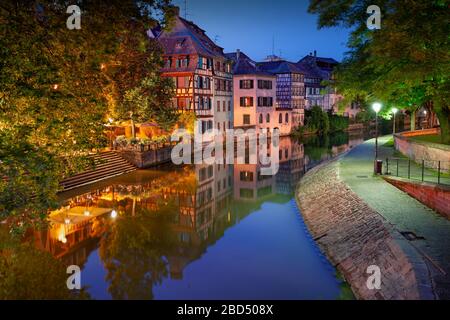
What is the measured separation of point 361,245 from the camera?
14.9 m

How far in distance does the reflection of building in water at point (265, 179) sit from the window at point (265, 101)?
18238 millimetres

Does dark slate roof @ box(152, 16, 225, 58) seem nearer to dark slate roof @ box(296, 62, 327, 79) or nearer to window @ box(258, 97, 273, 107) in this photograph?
window @ box(258, 97, 273, 107)

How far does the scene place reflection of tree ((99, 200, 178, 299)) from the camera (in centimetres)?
1420

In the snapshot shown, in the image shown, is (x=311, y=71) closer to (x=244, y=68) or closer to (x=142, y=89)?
(x=244, y=68)

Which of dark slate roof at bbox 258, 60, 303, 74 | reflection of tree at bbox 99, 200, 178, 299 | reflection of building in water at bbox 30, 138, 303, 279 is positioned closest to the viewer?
reflection of tree at bbox 99, 200, 178, 299

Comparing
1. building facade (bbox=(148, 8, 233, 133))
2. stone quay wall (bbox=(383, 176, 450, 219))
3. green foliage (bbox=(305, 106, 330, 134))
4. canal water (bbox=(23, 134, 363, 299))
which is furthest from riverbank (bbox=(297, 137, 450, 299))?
green foliage (bbox=(305, 106, 330, 134))

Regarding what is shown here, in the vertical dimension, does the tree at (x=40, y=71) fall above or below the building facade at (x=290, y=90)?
below

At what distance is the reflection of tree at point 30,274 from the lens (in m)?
12.9

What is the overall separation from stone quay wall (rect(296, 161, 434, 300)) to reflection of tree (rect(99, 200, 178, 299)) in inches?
259

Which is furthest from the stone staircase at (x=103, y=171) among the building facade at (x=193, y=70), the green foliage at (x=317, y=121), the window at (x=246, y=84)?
the green foliage at (x=317, y=121)

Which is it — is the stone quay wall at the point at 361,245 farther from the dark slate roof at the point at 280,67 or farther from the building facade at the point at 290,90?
the dark slate roof at the point at 280,67
